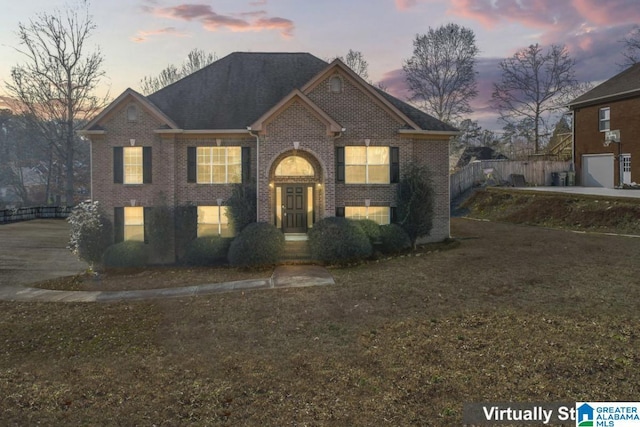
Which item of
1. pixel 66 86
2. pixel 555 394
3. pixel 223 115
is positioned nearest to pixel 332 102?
pixel 223 115

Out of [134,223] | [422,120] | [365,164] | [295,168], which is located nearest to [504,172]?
[422,120]

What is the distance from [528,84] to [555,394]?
47122mm

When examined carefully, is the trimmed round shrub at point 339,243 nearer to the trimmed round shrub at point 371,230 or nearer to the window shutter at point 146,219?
the trimmed round shrub at point 371,230

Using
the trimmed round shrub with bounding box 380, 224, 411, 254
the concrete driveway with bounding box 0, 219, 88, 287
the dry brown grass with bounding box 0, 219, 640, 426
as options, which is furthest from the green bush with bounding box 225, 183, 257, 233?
the concrete driveway with bounding box 0, 219, 88, 287

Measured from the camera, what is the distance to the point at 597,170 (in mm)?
33125

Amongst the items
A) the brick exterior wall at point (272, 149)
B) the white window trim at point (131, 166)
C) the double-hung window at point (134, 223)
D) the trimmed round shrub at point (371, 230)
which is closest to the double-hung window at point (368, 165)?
the brick exterior wall at point (272, 149)

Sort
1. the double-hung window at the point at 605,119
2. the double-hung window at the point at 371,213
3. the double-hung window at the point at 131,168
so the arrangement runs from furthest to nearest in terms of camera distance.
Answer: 1. the double-hung window at the point at 605,119
2. the double-hung window at the point at 371,213
3. the double-hung window at the point at 131,168

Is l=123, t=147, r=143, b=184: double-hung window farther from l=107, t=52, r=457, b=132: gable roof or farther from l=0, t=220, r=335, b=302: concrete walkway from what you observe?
l=0, t=220, r=335, b=302: concrete walkway

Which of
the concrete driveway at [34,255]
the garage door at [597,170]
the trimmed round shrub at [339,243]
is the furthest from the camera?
the garage door at [597,170]

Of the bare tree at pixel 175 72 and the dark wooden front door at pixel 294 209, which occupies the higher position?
the bare tree at pixel 175 72

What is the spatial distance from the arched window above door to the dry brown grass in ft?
23.8

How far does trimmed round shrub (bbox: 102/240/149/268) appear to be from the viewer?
690 inches

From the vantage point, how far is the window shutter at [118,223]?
61.2ft

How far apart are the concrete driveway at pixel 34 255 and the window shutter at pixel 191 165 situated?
6.29 m
